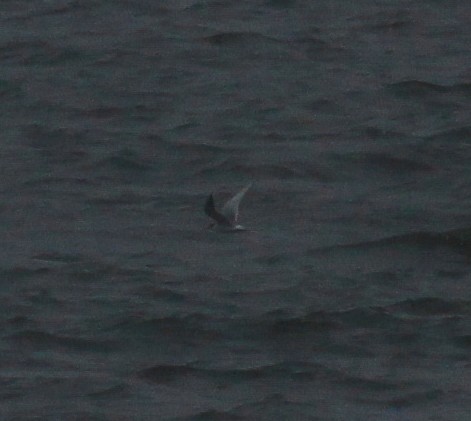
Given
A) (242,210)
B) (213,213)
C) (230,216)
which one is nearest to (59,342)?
(213,213)

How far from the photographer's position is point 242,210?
1148 centimetres

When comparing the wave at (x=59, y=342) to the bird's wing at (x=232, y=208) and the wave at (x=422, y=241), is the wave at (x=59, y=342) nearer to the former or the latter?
the bird's wing at (x=232, y=208)

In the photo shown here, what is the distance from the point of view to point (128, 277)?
10383 millimetres

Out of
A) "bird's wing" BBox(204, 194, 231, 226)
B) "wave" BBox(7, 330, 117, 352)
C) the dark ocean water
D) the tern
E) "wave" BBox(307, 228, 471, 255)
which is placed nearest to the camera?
the dark ocean water

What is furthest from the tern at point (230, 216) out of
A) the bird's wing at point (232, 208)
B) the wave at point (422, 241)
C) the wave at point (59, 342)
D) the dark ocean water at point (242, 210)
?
the wave at point (59, 342)

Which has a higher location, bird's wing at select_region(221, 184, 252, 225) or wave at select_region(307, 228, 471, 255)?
bird's wing at select_region(221, 184, 252, 225)

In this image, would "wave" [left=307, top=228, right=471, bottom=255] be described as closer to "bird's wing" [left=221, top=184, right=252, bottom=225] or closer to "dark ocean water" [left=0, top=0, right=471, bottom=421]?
"dark ocean water" [left=0, top=0, right=471, bottom=421]

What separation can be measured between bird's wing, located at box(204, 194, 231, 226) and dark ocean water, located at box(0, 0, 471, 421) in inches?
9.6

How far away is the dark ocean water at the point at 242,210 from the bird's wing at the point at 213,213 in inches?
9.6

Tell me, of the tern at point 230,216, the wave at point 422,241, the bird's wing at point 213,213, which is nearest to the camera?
the bird's wing at point 213,213

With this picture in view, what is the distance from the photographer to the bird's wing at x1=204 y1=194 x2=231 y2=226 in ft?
33.5

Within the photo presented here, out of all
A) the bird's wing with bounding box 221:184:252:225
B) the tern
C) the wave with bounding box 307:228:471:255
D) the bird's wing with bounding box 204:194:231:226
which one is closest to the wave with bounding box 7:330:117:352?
the bird's wing with bounding box 204:194:231:226

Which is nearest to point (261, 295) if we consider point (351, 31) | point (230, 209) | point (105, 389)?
point (230, 209)

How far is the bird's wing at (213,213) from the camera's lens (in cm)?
1021
